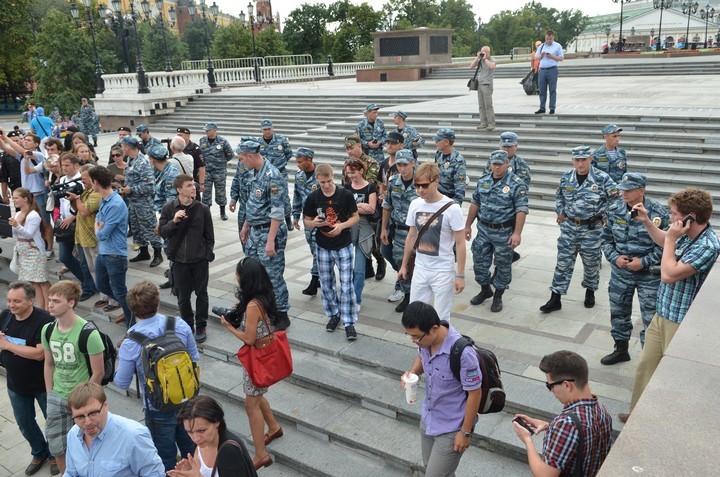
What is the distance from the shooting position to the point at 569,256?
6.55m

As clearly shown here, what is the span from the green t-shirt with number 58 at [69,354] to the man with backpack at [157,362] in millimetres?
364

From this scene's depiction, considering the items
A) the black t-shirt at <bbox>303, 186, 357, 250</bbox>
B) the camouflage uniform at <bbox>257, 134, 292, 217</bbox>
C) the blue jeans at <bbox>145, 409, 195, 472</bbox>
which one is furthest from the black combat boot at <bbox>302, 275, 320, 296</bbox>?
the camouflage uniform at <bbox>257, 134, 292, 217</bbox>

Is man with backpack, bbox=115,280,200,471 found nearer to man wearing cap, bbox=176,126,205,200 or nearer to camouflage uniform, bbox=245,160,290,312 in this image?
camouflage uniform, bbox=245,160,290,312

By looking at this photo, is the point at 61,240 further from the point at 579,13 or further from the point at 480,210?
the point at 579,13

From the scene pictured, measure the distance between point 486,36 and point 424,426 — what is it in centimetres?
8242

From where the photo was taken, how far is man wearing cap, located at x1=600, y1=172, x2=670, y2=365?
4.92 meters

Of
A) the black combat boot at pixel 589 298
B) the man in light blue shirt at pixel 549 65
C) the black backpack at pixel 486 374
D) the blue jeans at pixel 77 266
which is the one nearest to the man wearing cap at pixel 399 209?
the black combat boot at pixel 589 298

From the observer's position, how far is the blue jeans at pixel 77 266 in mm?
8086

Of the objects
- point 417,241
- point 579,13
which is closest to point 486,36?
point 579,13

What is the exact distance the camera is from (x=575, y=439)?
285 cm

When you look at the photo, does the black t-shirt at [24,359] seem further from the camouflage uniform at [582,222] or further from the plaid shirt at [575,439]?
the camouflage uniform at [582,222]

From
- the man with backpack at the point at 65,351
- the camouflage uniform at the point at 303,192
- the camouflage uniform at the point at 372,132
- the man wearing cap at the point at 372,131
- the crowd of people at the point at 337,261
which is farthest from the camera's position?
the camouflage uniform at the point at 372,132

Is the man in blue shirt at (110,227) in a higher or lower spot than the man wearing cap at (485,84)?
lower

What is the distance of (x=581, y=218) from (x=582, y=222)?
1.9 inches
